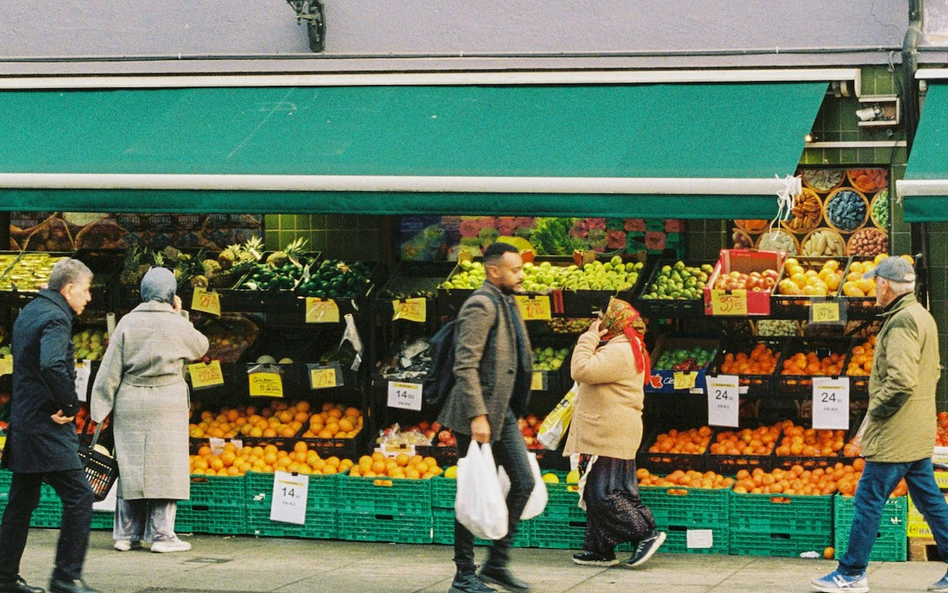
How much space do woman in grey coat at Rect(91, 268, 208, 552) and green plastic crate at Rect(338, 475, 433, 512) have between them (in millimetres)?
1192

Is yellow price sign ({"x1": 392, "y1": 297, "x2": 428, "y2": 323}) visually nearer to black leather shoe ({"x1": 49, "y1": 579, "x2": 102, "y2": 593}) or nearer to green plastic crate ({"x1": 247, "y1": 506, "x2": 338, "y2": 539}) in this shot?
green plastic crate ({"x1": 247, "y1": 506, "x2": 338, "y2": 539})

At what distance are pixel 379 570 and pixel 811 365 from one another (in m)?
3.44

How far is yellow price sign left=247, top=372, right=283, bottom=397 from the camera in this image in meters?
11.2

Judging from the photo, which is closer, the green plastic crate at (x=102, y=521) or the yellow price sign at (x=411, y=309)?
the yellow price sign at (x=411, y=309)

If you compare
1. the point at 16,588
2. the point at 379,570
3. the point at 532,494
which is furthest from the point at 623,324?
the point at 16,588

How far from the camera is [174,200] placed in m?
10.5

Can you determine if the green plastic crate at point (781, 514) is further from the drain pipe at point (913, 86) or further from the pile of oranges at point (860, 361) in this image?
the drain pipe at point (913, 86)

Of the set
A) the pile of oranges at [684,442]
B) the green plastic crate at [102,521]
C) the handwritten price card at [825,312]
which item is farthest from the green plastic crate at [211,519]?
the handwritten price card at [825,312]

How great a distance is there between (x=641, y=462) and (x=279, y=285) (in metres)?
3.06

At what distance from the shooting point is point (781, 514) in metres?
9.94

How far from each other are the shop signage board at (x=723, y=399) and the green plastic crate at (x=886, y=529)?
1.03m

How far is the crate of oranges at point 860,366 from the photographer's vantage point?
1018 cm

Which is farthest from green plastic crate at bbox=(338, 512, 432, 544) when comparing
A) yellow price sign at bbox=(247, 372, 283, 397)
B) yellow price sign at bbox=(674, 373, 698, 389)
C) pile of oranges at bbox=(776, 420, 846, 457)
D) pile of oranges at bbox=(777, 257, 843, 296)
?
pile of oranges at bbox=(777, 257, 843, 296)

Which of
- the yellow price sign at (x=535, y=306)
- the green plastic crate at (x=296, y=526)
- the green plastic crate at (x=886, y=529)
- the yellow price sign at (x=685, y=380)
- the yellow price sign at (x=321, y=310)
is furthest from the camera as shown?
the yellow price sign at (x=321, y=310)
